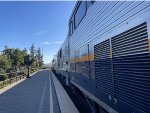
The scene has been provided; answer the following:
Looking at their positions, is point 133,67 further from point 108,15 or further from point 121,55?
point 108,15

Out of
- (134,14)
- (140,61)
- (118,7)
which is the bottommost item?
(140,61)

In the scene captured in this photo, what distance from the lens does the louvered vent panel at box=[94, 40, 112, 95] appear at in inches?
200

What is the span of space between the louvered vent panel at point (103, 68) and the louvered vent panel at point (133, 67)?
1.37ft

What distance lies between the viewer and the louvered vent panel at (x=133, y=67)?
3.40 meters

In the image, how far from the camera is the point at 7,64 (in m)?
32.6

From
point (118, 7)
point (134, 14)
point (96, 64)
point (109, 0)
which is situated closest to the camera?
point (134, 14)

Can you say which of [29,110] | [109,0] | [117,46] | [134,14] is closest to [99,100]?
[117,46]

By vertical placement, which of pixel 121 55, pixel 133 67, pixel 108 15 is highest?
pixel 108 15

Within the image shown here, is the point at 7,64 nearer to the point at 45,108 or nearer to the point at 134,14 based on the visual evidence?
the point at 45,108

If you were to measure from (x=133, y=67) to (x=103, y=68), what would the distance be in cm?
175

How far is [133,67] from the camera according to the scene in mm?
3779

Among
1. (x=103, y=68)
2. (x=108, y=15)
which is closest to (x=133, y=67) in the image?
(x=108, y=15)

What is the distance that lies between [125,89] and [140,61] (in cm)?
74

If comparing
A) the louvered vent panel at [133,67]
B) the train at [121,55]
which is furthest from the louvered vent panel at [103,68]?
the louvered vent panel at [133,67]
